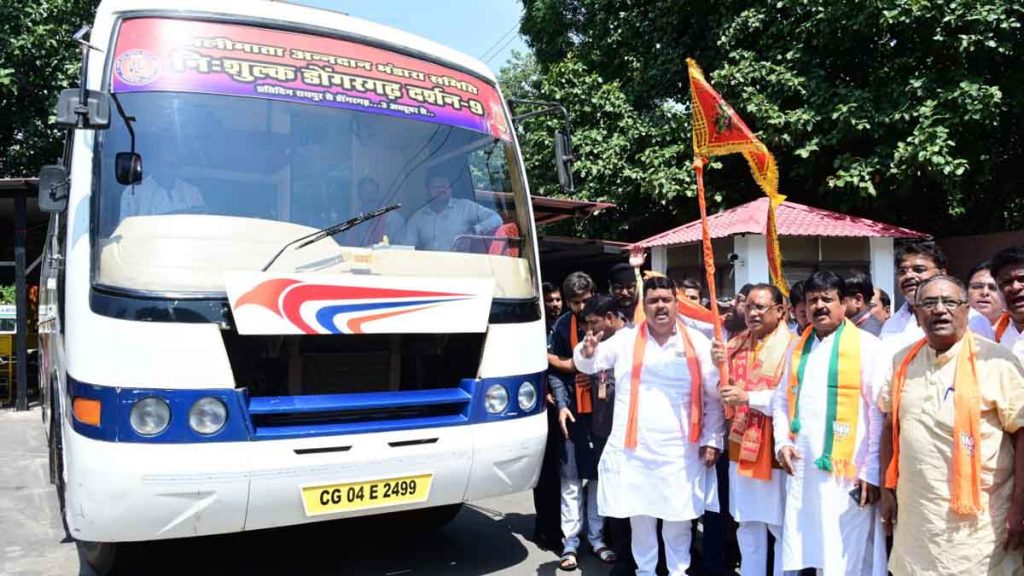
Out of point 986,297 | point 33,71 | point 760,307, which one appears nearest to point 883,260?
point 986,297

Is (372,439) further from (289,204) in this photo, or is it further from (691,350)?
(691,350)

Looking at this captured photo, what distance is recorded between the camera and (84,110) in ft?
11.4

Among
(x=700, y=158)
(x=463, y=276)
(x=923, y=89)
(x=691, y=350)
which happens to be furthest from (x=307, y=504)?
(x=923, y=89)

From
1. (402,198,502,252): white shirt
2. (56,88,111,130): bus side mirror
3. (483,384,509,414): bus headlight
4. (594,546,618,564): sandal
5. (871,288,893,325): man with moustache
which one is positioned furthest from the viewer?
(871,288,893,325): man with moustache

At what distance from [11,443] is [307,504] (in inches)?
295

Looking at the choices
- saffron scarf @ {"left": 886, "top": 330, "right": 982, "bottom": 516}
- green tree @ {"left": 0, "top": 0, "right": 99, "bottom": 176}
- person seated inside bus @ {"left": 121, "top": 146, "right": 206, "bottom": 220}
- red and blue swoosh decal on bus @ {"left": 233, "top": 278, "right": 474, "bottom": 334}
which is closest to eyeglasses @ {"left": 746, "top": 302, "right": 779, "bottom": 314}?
saffron scarf @ {"left": 886, "top": 330, "right": 982, "bottom": 516}

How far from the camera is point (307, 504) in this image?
348 cm

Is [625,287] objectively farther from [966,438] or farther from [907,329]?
[966,438]

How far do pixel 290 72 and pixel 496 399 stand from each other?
78.1 inches

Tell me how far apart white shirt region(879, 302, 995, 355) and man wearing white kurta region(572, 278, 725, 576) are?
3.02 ft

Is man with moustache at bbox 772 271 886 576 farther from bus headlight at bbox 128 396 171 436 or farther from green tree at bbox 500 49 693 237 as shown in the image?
green tree at bbox 500 49 693 237

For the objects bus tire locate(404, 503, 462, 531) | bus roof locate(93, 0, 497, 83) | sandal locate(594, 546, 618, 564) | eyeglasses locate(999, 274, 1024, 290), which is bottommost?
sandal locate(594, 546, 618, 564)

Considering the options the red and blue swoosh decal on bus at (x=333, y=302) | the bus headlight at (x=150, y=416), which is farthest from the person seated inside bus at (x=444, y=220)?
the bus headlight at (x=150, y=416)

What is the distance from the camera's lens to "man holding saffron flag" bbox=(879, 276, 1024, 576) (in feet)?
8.90
